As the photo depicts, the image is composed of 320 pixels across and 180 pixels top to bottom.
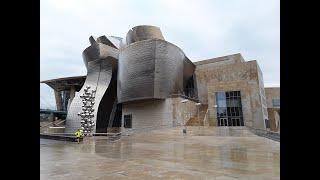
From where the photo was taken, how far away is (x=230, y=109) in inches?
1574

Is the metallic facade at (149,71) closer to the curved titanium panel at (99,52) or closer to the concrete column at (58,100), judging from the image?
the curved titanium panel at (99,52)

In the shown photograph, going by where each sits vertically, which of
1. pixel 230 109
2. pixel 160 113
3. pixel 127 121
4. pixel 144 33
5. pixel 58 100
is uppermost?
pixel 144 33

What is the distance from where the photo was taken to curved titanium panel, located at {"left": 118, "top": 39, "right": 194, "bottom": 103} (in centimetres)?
3969

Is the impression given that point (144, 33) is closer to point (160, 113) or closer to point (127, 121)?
point (127, 121)

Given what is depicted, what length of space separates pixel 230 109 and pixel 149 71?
1273cm

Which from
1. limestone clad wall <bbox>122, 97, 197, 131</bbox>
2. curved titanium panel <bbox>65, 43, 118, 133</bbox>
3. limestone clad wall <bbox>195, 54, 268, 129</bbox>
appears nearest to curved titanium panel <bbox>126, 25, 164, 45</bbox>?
curved titanium panel <bbox>65, 43, 118, 133</bbox>

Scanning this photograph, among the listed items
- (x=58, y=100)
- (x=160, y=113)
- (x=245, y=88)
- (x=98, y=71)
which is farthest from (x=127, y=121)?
(x=58, y=100)

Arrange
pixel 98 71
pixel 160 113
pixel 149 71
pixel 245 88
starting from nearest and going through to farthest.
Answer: pixel 245 88 → pixel 149 71 → pixel 160 113 → pixel 98 71

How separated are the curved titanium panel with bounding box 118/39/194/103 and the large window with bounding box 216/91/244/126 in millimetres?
7165

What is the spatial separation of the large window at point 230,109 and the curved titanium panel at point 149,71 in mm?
7165

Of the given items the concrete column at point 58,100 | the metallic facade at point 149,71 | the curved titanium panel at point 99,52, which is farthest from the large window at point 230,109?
the concrete column at point 58,100

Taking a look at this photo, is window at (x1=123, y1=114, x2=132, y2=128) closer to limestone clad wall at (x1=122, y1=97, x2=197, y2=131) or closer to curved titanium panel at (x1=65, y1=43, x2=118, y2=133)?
limestone clad wall at (x1=122, y1=97, x2=197, y2=131)
